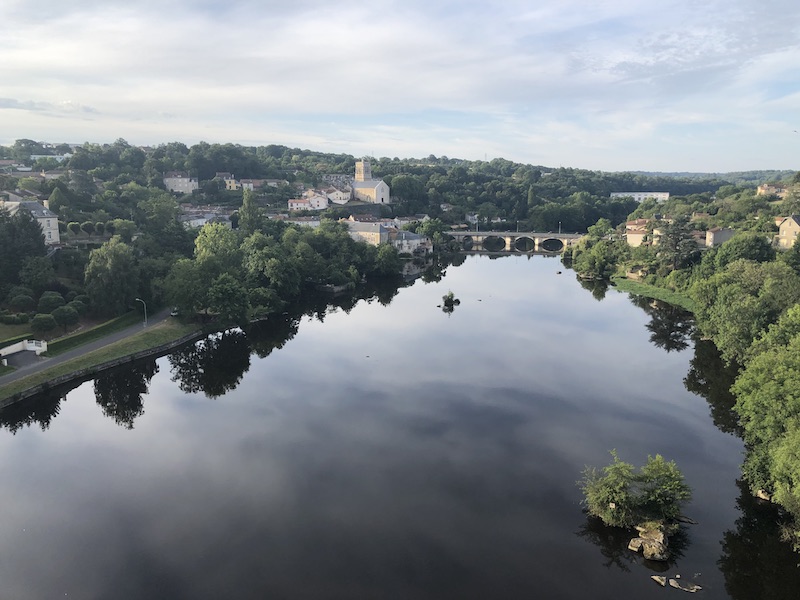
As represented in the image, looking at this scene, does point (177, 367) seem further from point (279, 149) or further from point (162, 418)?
point (279, 149)

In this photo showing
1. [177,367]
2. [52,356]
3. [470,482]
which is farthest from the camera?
[177,367]

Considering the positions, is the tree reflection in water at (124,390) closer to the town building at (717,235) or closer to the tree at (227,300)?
the tree at (227,300)

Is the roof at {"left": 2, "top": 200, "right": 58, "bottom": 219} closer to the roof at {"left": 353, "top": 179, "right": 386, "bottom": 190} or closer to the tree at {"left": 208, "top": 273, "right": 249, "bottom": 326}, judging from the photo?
the tree at {"left": 208, "top": 273, "right": 249, "bottom": 326}

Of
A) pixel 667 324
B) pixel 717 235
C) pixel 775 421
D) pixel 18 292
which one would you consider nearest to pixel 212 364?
pixel 18 292

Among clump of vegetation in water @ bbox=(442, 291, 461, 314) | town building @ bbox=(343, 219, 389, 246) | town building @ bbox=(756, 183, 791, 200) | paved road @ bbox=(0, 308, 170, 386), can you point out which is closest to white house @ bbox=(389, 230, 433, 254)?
town building @ bbox=(343, 219, 389, 246)

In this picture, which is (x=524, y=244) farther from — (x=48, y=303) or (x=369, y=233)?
(x=48, y=303)

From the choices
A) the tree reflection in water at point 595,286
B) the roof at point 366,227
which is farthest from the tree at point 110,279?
the tree reflection in water at point 595,286

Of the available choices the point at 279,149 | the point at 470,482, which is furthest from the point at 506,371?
the point at 279,149
